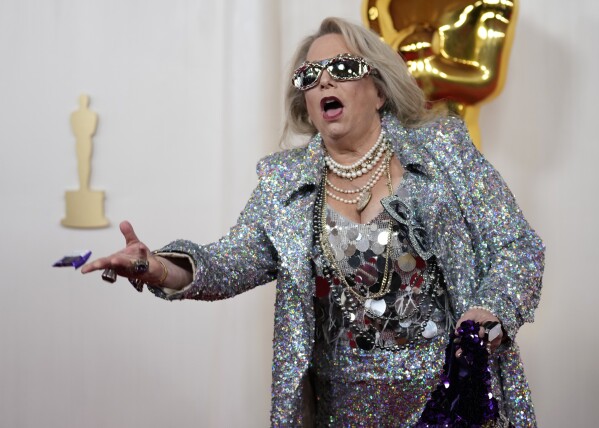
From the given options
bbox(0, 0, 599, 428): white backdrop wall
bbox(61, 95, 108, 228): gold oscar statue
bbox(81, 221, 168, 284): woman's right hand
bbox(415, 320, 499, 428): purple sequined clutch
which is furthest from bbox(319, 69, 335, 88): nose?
bbox(61, 95, 108, 228): gold oscar statue

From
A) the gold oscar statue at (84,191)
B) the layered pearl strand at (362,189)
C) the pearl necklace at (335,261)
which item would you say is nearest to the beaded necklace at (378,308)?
the pearl necklace at (335,261)

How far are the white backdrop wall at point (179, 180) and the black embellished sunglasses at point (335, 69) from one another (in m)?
0.96

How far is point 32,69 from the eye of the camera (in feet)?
9.85

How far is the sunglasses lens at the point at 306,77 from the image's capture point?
6.63ft

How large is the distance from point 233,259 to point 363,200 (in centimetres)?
30

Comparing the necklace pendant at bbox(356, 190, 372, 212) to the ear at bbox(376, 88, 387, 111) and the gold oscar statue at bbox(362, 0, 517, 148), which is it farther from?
the gold oscar statue at bbox(362, 0, 517, 148)

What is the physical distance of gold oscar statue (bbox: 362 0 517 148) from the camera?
254cm

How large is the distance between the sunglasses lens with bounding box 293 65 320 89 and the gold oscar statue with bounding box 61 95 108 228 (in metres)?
1.15

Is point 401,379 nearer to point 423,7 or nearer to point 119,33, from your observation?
point 423,7

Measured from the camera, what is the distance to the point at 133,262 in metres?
1.67

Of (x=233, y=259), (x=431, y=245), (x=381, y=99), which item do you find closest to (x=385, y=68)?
(x=381, y=99)

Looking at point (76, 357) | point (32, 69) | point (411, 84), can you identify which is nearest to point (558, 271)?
point (411, 84)

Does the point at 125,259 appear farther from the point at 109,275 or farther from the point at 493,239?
the point at 493,239

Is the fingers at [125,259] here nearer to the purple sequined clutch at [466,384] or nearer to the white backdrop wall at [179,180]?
the purple sequined clutch at [466,384]
